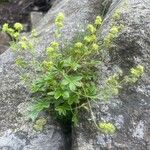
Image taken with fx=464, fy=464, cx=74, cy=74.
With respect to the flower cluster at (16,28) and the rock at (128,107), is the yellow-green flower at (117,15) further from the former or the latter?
the flower cluster at (16,28)

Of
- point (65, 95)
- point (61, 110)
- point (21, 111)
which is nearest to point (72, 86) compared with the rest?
point (65, 95)

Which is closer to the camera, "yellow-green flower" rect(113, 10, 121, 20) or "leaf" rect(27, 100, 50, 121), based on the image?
"leaf" rect(27, 100, 50, 121)

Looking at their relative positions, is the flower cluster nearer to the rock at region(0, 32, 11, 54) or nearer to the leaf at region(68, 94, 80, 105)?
the leaf at region(68, 94, 80, 105)

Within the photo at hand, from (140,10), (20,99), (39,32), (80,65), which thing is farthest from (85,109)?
(39,32)

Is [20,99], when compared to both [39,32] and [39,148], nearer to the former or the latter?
[39,148]

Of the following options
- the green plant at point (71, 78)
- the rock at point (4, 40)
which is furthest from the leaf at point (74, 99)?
the rock at point (4, 40)

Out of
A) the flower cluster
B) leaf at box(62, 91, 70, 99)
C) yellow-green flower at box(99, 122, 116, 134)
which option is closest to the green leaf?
leaf at box(62, 91, 70, 99)

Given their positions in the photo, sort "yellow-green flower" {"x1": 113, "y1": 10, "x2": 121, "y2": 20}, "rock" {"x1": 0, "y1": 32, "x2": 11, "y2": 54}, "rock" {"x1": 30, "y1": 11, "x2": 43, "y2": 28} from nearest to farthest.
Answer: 1. "yellow-green flower" {"x1": 113, "y1": 10, "x2": 121, "y2": 20}
2. "rock" {"x1": 0, "y1": 32, "x2": 11, "y2": 54}
3. "rock" {"x1": 30, "y1": 11, "x2": 43, "y2": 28}
